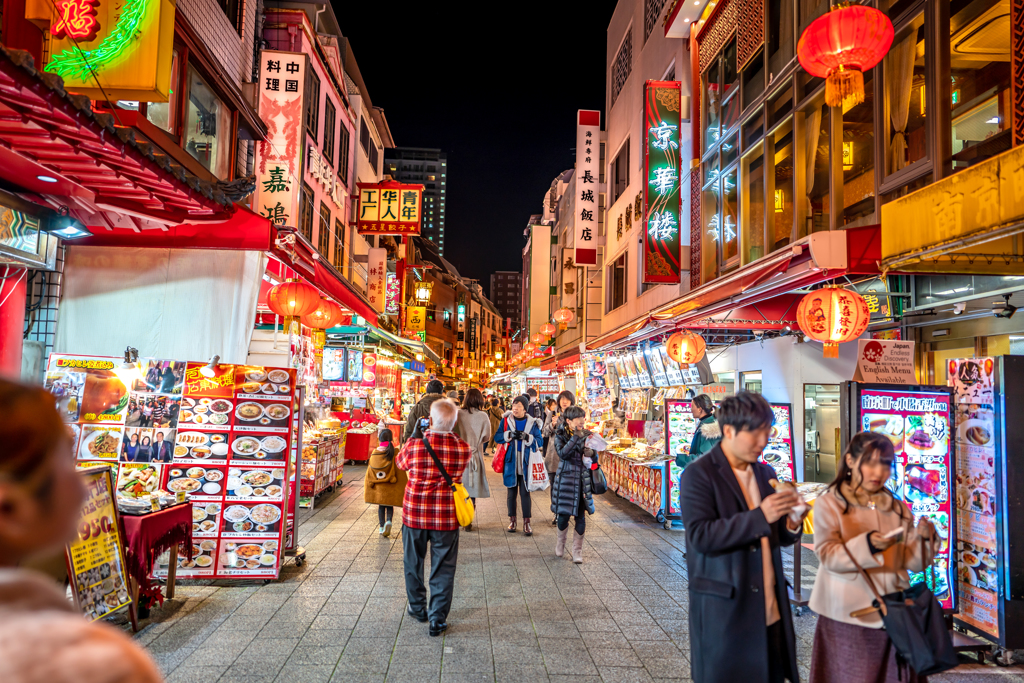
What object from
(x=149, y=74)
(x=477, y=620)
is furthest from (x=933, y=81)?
(x=149, y=74)

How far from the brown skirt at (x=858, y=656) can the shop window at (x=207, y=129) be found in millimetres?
11295

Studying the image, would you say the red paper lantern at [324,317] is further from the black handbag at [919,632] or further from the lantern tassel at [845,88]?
the black handbag at [919,632]

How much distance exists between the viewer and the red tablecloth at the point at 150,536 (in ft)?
18.2

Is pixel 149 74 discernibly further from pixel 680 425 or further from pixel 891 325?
pixel 891 325

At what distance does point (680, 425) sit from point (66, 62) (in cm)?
986

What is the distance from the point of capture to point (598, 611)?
6.25 meters

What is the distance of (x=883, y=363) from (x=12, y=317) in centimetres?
947

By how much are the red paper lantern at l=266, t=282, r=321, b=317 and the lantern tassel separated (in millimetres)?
6999

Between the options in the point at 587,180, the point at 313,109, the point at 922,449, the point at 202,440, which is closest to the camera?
the point at 922,449

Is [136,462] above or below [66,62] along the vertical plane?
below

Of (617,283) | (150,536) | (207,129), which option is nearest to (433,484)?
(150,536)

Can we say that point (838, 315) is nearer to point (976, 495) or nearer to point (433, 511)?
→ point (976, 495)

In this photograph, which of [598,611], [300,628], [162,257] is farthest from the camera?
[162,257]

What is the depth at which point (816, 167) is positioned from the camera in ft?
38.5
